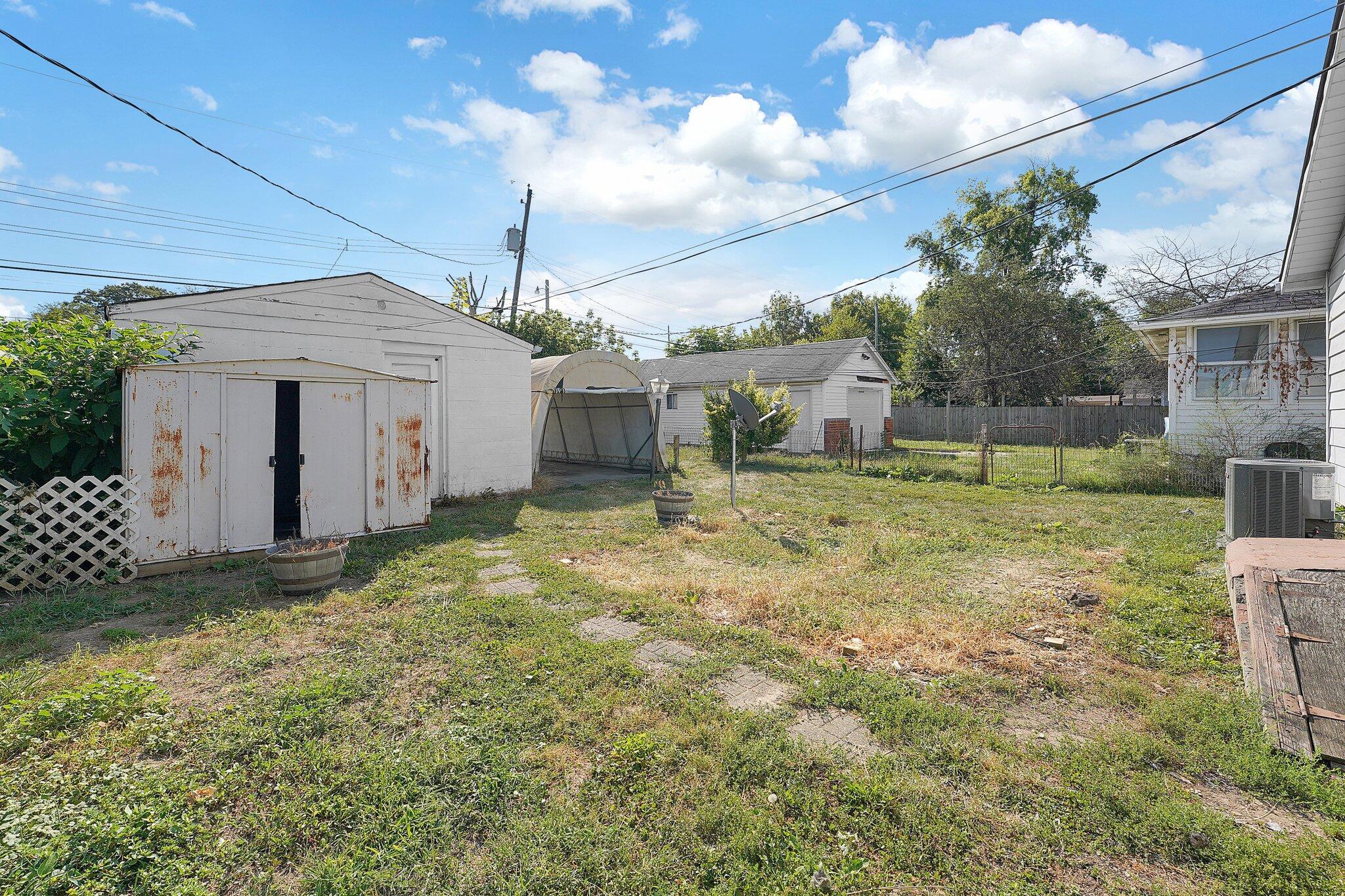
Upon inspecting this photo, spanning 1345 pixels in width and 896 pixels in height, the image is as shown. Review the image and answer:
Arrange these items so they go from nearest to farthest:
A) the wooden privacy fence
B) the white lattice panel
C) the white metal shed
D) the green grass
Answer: the green grass, the white lattice panel, the white metal shed, the wooden privacy fence

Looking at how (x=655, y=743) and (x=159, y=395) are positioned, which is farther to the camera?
(x=159, y=395)

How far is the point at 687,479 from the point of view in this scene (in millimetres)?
12805

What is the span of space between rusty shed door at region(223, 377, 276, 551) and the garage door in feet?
54.4

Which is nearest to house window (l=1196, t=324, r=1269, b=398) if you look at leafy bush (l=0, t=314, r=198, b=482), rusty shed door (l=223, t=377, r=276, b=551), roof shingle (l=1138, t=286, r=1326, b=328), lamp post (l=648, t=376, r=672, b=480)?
roof shingle (l=1138, t=286, r=1326, b=328)

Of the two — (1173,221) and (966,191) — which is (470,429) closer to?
(1173,221)

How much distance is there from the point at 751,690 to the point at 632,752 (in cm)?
98

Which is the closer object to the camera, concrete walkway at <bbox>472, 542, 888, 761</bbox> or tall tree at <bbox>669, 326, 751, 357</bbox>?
concrete walkway at <bbox>472, 542, 888, 761</bbox>

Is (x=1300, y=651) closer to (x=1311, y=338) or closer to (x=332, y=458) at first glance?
(x=332, y=458)

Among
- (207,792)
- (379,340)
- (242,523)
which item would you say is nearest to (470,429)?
(379,340)

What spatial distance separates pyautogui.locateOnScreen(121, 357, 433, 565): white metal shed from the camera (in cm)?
557

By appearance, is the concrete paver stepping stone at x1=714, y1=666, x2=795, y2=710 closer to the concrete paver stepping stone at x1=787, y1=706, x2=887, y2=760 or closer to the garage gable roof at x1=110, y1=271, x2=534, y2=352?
the concrete paver stepping stone at x1=787, y1=706, x2=887, y2=760

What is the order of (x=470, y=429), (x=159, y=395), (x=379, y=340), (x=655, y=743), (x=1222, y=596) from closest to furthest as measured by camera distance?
(x=655, y=743), (x=1222, y=596), (x=159, y=395), (x=379, y=340), (x=470, y=429)

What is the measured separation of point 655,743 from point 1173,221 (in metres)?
24.3

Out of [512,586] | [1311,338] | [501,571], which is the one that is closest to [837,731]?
[512,586]
